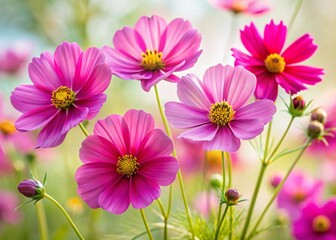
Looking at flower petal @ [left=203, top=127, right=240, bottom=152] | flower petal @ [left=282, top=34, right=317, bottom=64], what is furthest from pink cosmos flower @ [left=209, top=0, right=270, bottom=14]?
flower petal @ [left=203, top=127, right=240, bottom=152]

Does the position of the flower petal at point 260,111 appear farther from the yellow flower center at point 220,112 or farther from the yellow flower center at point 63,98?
the yellow flower center at point 63,98

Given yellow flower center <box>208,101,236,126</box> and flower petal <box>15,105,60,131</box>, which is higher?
flower petal <box>15,105,60,131</box>

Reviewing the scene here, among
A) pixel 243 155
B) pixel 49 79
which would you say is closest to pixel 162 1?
pixel 243 155

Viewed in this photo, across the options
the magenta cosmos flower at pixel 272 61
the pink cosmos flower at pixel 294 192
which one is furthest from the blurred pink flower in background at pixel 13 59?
the magenta cosmos flower at pixel 272 61

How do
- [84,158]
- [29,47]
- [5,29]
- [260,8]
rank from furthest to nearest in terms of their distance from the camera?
[5,29]
[29,47]
[260,8]
[84,158]

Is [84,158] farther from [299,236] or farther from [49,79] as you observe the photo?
[299,236]

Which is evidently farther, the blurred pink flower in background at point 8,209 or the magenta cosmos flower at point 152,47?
the blurred pink flower in background at point 8,209

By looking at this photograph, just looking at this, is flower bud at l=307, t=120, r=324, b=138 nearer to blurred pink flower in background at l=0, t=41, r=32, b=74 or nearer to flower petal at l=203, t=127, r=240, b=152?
flower petal at l=203, t=127, r=240, b=152
